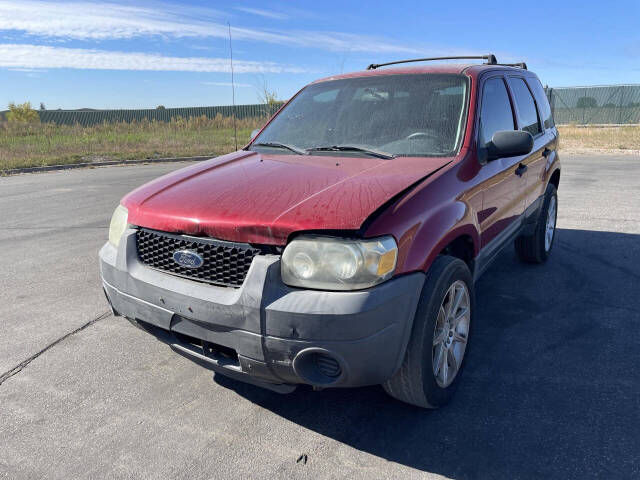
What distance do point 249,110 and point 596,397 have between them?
1448 inches

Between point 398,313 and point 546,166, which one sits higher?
point 546,166

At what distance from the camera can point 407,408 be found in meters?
2.74

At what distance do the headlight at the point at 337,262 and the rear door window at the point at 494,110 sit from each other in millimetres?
1478

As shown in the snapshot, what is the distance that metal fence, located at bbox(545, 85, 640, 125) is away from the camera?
113 feet

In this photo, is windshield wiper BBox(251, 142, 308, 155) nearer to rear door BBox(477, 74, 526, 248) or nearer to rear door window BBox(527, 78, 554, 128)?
rear door BBox(477, 74, 526, 248)

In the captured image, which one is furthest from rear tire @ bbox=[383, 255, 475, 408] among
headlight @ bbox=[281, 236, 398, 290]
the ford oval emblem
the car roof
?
the car roof

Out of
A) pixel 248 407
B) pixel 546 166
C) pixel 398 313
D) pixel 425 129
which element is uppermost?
pixel 425 129

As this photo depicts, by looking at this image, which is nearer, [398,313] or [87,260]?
[398,313]

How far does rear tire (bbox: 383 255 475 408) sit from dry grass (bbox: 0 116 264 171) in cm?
1607

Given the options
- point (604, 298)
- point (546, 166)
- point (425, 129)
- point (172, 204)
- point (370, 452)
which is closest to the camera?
point (370, 452)

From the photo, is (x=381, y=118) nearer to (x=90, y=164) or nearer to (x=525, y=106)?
(x=525, y=106)

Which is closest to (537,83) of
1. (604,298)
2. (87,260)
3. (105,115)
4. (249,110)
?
(604,298)

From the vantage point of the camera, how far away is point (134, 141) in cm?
2316

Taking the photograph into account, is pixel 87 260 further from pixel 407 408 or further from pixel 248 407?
pixel 407 408
